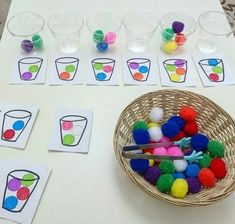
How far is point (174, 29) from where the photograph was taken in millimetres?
927

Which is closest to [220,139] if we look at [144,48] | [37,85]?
[144,48]

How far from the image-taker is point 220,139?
695 millimetres

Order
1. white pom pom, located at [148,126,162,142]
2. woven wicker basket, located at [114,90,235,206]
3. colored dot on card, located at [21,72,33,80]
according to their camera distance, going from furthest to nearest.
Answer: colored dot on card, located at [21,72,33,80] → white pom pom, located at [148,126,162,142] → woven wicker basket, located at [114,90,235,206]

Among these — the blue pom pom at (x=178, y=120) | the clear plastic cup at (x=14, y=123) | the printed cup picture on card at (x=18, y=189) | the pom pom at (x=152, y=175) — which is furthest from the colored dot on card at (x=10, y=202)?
the blue pom pom at (x=178, y=120)

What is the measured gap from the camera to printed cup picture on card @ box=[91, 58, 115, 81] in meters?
0.85

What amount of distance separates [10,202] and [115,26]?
23.9 inches

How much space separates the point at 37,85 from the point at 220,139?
1.55 feet

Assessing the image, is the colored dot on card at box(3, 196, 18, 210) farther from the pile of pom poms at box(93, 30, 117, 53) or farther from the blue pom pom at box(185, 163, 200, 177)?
the pile of pom poms at box(93, 30, 117, 53)

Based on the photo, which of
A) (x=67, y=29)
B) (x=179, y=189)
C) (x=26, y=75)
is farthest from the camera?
(x=67, y=29)

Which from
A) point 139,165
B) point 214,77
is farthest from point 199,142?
point 214,77

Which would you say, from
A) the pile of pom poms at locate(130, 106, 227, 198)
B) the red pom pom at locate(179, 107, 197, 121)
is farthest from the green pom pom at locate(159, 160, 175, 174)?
the red pom pom at locate(179, 107, 197, 121)

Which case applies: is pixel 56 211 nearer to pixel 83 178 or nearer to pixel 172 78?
pixel 83 178

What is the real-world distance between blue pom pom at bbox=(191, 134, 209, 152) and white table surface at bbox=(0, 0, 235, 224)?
113 mm

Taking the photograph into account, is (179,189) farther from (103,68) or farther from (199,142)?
(103,68)
